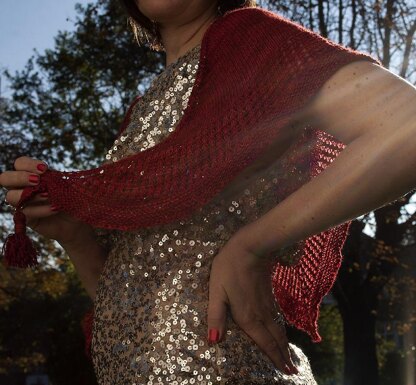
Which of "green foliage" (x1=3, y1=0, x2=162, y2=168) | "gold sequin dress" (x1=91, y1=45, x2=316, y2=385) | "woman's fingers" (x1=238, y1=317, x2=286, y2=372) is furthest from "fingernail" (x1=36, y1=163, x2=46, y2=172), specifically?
"green foliage" (x1=3, y1=0, x2=162, y2=168)

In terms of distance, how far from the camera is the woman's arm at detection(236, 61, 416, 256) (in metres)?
1.45

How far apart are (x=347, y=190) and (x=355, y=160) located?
0.06 metres

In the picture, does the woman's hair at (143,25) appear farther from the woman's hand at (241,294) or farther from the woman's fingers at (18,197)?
the woman's hand at (241,294)

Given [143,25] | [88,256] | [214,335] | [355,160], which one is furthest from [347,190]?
[143,25]

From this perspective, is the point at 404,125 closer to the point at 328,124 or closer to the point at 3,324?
the point at 328,124

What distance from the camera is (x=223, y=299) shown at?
5.20 feet

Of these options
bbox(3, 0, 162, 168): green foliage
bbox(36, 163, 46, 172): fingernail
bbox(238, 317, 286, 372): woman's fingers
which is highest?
bbox(3, 0, 162, 168): green foliage

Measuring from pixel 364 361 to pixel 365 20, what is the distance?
6.91 m

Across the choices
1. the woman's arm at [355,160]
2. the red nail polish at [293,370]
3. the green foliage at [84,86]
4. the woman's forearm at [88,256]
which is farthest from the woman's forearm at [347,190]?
the green foliage at [84,86]

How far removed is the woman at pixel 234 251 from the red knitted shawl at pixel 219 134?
43mm

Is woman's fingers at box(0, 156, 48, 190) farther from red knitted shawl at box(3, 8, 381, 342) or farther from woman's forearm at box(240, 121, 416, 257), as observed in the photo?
woman's forearm at box(240, 121, 416, 257)

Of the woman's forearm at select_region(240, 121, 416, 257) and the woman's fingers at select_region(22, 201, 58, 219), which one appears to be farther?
the woman's fingers at select_region(22, 201, 58, 219)

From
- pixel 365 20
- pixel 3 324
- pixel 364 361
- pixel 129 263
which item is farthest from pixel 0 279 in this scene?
pixel 129 263

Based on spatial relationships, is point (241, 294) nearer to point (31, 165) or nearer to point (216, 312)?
point (216, 312)
